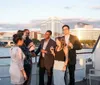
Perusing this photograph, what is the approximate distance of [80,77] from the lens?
27.6ft

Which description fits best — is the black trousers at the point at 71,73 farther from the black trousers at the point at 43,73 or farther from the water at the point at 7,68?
the water at the point at 7,68

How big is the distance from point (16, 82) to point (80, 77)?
382cm

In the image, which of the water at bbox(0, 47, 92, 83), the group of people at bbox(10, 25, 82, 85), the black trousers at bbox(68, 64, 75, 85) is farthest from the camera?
the water at bbox(0, 47, 92, 83)

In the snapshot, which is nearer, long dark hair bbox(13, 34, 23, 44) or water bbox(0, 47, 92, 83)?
long dark hair bbox(13, 34, 23, 44)

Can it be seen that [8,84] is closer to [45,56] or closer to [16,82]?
[45,56]

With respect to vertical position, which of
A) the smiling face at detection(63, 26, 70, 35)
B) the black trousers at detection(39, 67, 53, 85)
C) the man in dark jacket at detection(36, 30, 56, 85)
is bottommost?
the black trousers at detection(39, 67, 53, 85)

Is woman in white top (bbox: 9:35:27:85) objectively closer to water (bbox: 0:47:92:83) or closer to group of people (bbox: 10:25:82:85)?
group of people (bbox: 10:25:82:85)

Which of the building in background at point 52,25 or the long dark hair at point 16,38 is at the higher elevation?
the building in background at point 52,25

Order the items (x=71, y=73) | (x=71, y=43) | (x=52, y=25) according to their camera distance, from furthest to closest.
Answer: (x=52, y=25), (x=71, y=73), (x=71, y=43)

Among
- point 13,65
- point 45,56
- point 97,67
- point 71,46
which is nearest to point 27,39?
point 45,56

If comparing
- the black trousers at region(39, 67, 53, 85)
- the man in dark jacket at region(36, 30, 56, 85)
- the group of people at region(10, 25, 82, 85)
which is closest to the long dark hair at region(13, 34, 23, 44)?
the group of people at region(10, 25, 82, 85)

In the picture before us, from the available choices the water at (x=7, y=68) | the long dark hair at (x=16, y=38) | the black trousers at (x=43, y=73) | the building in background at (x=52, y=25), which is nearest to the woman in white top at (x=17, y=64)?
the long dark hair at (x=16, y=38)

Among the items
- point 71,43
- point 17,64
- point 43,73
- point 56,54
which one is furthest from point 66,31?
point 17,64

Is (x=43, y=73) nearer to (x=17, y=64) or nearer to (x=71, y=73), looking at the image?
(x=71, y=73)
